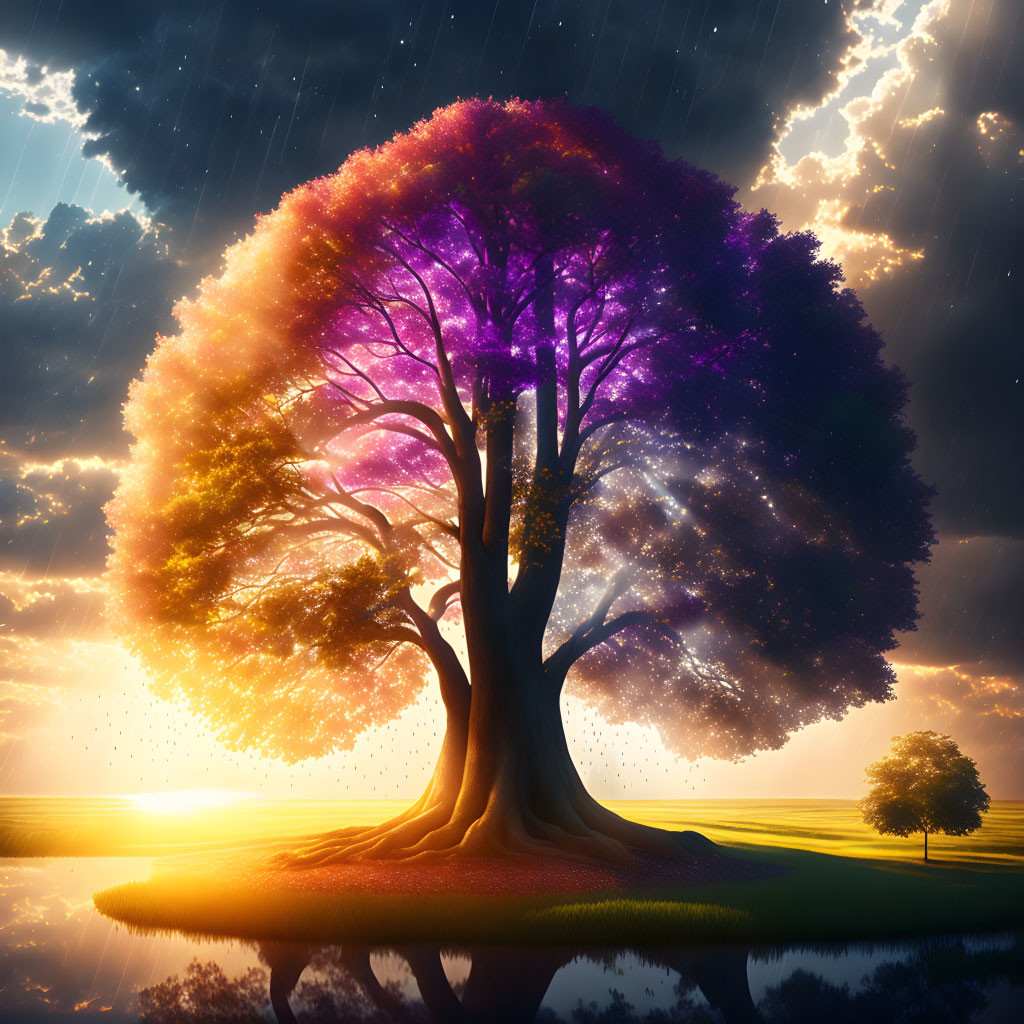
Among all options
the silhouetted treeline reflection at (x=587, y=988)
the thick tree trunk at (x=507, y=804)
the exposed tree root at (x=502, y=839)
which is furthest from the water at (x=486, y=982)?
the thick tree trunk at (x=507, y=804)

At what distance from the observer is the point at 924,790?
2706cm

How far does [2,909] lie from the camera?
16.1 meters

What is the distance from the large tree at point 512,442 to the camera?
19906 millimetres

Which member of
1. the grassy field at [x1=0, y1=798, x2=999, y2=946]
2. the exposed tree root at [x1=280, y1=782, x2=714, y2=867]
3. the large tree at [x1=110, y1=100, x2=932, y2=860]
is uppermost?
the large tree at [x1=110, y1=100, x2=932, y2=860]

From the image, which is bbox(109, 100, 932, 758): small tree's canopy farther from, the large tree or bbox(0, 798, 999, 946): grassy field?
bbox(0, 798, 999, 946): grassy field

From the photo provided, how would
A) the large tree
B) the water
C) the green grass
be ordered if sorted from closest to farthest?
1. the water
2. the green grass
3. the large tree

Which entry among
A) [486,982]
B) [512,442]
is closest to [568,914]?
[486,982]

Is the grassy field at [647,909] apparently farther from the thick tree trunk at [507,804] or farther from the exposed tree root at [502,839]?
the thick tree trunk at [507,804]

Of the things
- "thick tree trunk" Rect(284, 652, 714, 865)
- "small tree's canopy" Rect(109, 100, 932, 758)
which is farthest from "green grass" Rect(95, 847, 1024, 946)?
"small tree's canopy" Rect(109, 100, 932, 758)

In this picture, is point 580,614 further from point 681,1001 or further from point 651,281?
point 681,1001

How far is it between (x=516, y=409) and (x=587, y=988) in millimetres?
14443

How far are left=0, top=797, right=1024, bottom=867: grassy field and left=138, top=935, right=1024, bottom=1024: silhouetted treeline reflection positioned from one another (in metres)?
15.6

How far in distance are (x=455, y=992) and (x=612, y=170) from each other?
17314mm

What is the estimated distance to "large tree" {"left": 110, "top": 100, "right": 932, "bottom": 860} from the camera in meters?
19.9
